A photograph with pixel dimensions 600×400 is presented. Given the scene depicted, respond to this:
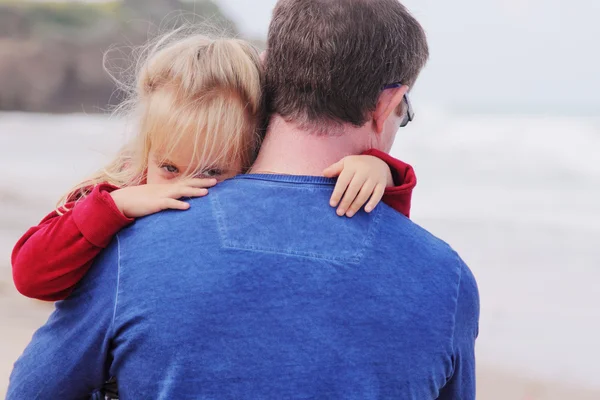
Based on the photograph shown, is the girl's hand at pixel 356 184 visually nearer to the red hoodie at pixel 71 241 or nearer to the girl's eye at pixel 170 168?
the red hoodie at pixel 71 241

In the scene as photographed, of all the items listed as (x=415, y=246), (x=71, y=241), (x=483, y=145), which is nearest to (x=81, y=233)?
(x=71, y=241)

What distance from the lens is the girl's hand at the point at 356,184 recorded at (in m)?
1.28

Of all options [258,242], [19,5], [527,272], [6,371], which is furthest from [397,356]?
[19,5]

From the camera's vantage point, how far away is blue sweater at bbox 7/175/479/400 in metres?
1.21

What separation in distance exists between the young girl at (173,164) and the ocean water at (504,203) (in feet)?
0.78

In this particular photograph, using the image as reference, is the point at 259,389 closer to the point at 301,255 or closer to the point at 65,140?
the point at 301,255

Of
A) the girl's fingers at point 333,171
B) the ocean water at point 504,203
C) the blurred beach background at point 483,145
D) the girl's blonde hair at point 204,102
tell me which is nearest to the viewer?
the girl's fingers at point 333,171

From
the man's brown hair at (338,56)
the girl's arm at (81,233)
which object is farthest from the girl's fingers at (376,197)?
the girl's arm at (81,233)

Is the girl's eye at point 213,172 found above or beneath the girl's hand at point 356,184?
beneath

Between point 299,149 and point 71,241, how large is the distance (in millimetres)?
416

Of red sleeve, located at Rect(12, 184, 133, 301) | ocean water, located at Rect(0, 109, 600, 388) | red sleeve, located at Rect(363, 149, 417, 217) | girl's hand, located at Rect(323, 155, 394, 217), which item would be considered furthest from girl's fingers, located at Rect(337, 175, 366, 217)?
ocean water, located at Rect(0, 109, 600, 388)

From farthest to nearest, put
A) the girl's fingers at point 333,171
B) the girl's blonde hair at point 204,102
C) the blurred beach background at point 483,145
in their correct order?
the blurred beach background at point 483,145
the girl's blonde hair at point 204,102
the girl's fingers at point 333,171

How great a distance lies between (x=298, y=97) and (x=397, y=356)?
48cm

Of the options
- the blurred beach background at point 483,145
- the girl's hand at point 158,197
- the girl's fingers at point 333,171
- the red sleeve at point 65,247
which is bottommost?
the blurred beach background at point 483,145
